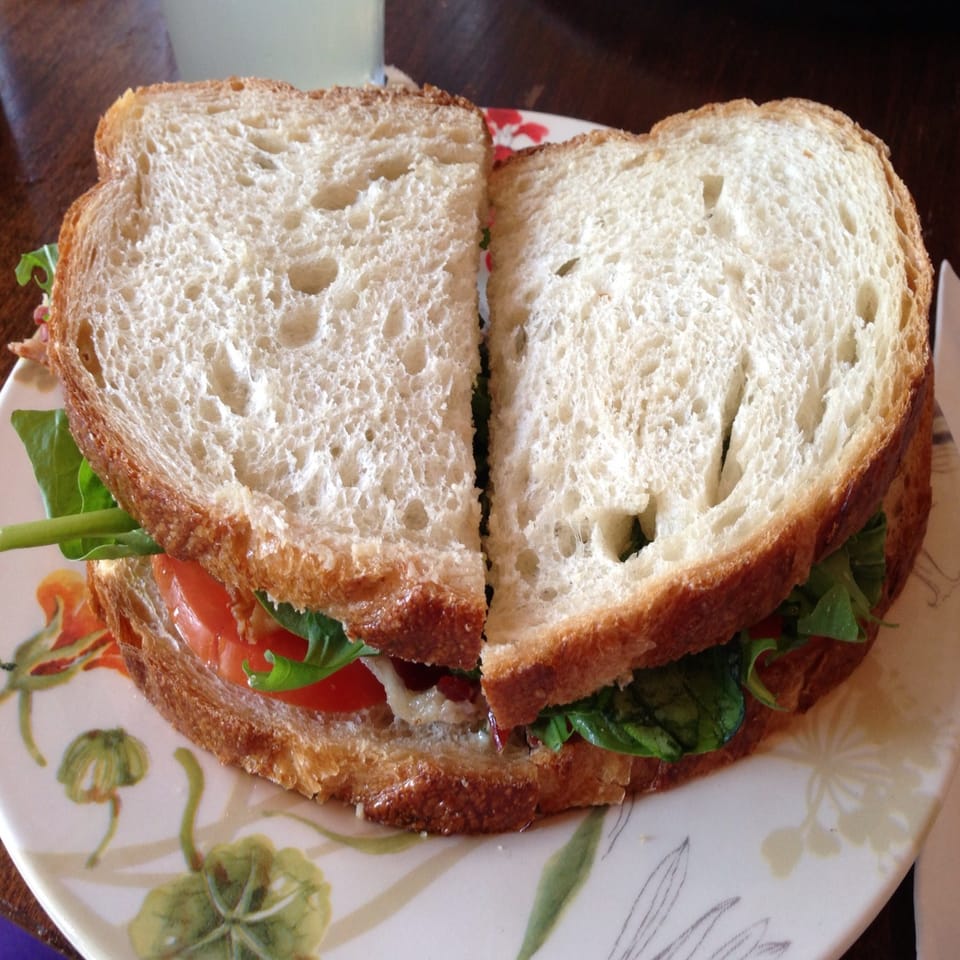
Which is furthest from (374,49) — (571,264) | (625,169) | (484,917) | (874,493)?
(484,917)

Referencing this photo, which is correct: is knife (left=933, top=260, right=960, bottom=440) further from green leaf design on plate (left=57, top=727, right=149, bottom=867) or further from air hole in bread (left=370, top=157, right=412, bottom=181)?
green leaf design on plate (left=57, top=727, right=149, bottom=867)

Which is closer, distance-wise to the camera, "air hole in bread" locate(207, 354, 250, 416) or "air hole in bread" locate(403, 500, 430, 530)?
"air hole in bread" locate(403, 500, 430, 530)

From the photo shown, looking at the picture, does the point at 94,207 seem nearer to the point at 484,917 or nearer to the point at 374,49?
the point at 374,49

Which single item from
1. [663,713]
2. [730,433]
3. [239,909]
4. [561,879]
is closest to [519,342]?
[730,433]

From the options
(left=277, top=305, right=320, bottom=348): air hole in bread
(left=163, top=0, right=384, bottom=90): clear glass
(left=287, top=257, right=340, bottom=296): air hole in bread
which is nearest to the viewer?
(left=277, top=305, right=320, bottom=348): air hole in bread

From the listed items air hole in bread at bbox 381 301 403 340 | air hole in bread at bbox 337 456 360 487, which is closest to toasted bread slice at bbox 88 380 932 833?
air hole in bread at bbox 337 456 360 487

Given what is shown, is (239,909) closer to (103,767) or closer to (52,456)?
(103,767)
